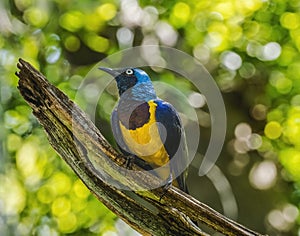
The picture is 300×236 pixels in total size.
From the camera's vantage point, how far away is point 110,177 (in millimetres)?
2713

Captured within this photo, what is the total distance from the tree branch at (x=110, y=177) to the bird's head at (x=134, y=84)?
0.59 metres

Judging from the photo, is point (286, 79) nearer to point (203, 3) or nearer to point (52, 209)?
point (203, 3)

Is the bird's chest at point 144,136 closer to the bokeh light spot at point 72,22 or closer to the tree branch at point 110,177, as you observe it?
the tree branch at point 110,177

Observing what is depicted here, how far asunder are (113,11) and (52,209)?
1.53 metres

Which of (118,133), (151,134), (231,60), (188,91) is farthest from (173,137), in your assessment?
(231,60)

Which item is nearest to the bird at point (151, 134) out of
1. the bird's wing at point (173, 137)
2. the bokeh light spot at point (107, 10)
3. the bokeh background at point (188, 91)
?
the bird's wing at point (173, 137)

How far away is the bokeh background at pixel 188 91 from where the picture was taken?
4824 millimetres

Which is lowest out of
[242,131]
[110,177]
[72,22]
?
[242,131]

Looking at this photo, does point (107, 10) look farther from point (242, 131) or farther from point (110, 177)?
point (110, 177)

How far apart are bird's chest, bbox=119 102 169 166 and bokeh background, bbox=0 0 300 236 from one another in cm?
162

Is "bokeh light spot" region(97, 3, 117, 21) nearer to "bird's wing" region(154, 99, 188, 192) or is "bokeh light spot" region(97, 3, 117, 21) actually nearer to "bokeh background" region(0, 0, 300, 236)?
"bokeh background" region(0, 0, 300, 236)

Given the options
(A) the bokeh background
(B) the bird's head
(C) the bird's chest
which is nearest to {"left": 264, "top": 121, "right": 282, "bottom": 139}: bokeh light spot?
(A) the bokeh background

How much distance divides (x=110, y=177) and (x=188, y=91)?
87.4 inches

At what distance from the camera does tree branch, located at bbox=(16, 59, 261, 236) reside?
259cm
